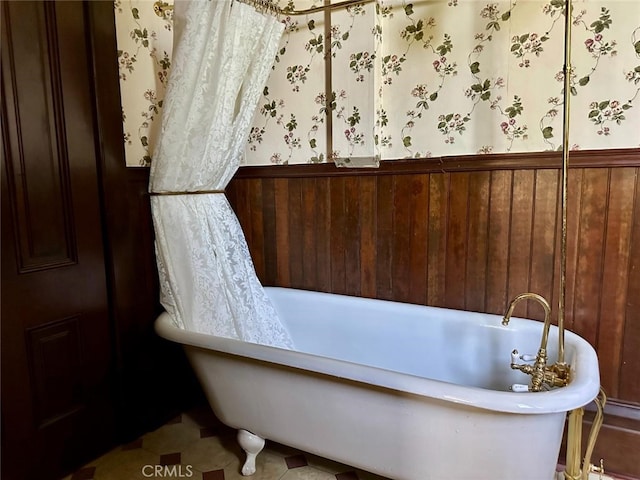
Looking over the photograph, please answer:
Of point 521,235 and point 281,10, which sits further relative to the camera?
point 281,10

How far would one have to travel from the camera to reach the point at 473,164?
1.70m

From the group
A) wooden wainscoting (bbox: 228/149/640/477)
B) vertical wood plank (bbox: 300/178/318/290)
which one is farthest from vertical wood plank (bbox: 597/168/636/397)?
vertical wood plank (bbox: 300/178/318/290)

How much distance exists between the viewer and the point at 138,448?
71.8 inches

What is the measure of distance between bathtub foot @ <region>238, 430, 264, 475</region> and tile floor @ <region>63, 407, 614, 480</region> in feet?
0.10

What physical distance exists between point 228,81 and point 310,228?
808 mm

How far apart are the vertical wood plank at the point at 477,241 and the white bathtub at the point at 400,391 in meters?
Answer: 0.14

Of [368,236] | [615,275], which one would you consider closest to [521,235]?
[615,275]

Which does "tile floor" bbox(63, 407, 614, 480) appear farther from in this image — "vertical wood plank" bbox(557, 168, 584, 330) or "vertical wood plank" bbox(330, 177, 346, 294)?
"vertical wood plank" bbox(330, 177, 346, 294)

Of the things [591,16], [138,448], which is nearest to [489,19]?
[591,16]

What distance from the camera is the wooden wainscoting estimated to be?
1.52 meters

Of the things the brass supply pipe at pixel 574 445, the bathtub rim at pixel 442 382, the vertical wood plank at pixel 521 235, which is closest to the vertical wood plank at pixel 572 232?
the vertical wood plank at pixel 521 235

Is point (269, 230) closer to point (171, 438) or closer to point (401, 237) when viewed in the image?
point (401, 237)

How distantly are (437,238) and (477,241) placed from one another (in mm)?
165

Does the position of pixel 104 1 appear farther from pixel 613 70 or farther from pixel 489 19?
pixel 613 70
